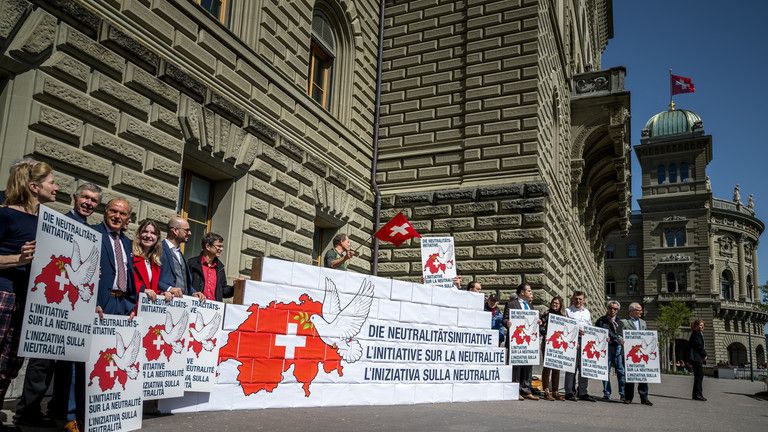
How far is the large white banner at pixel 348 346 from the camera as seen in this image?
6.61 meters

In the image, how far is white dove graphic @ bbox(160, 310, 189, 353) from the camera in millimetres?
5786

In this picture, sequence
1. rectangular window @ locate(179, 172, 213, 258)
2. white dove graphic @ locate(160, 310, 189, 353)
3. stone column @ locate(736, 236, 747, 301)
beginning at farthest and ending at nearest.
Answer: stone column @ locate(736, 236, 747, 301), rectangular window @ locate(179, 172, 213, 258), white dove graphic @ locate(160, 310, 189, 353)

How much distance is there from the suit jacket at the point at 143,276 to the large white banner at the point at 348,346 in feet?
3.06

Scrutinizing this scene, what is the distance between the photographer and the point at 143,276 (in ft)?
18.8

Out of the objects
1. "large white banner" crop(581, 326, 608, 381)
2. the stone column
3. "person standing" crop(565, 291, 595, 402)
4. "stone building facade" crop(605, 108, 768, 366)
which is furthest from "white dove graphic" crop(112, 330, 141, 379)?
the stone column

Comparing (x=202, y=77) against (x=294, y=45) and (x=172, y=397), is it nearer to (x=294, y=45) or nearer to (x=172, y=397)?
(x=294, y=45)

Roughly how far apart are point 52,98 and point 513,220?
991 cm

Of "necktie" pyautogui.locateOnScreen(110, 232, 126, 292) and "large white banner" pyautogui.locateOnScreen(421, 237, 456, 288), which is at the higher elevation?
"large white banner" pyautogui.locateOnScreen(421, 237, 456, 288)

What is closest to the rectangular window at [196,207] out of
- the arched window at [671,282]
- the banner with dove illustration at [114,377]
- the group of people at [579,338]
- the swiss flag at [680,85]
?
the group of people at [579,338]

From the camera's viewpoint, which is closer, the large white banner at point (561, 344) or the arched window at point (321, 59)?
the large white banner at point (561, 344)

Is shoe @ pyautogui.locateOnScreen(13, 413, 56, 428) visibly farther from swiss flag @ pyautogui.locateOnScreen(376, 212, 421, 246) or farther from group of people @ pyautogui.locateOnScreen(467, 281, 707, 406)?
swiss flag @ pyautogui.locateOnScreen(376, 212, 421, 246)

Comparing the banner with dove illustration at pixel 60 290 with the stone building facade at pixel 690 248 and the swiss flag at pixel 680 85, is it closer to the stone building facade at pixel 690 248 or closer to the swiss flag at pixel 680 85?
the swiss flag at pixel 680 85

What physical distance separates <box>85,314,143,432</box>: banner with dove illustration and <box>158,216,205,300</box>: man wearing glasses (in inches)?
25.3

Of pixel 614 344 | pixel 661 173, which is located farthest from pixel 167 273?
pixel 661 173
